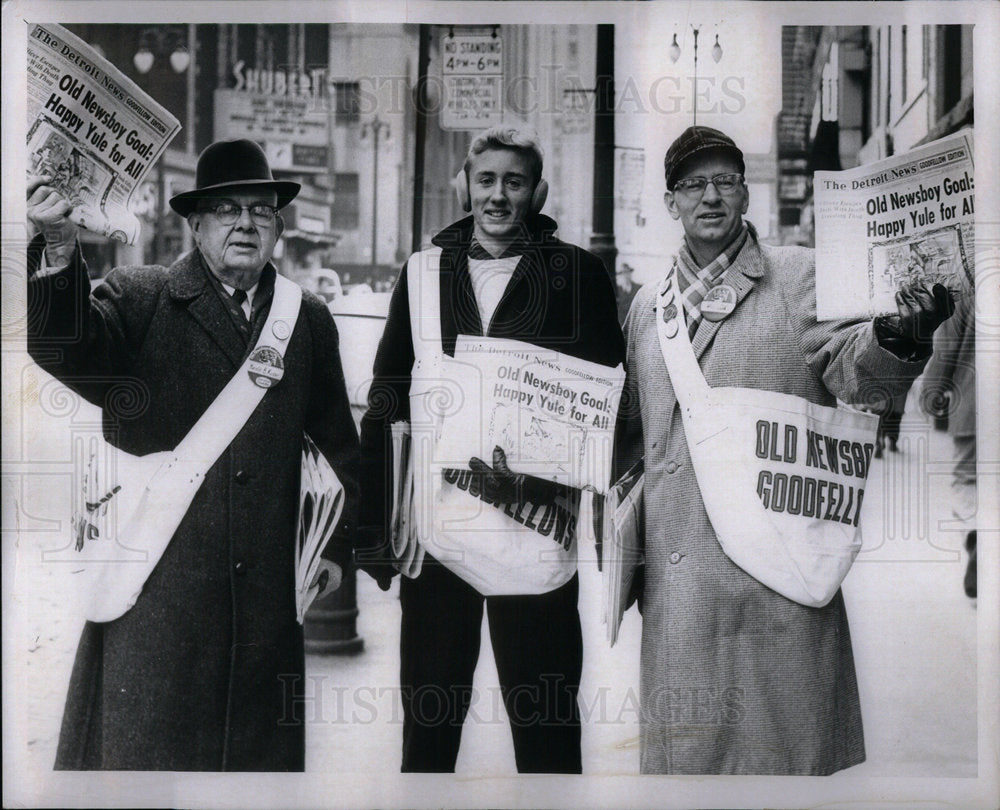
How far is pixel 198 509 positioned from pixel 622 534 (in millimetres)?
1659

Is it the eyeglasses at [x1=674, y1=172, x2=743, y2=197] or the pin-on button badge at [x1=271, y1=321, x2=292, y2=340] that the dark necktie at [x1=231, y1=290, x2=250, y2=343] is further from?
the eyeglasses at [x1=674, y1=172, x2=743, y2=197]

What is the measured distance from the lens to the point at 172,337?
450cm

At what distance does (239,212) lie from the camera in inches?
178

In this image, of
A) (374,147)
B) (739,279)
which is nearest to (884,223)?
(739,279)

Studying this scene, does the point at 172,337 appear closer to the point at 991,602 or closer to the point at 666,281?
the point at 666,281

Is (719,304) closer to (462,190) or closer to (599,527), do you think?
(599,527)

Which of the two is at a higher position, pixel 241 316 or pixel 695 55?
pixel 695 55

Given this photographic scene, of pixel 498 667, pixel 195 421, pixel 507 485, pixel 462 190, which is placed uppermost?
pixel 462 190

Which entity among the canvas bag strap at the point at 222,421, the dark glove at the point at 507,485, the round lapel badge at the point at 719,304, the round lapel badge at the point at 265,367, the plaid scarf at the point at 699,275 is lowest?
the dark glove at the point at 507,485

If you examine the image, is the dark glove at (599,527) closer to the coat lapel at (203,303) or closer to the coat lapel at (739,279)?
the coat lapel at (739,279)

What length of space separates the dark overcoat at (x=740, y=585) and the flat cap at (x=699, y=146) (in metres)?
0.38

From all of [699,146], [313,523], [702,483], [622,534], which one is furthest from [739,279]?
[313,523]

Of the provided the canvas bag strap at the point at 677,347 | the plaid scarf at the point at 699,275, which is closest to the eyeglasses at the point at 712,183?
the plaid scarf at the point at 699,275

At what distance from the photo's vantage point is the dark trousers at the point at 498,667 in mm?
4531
